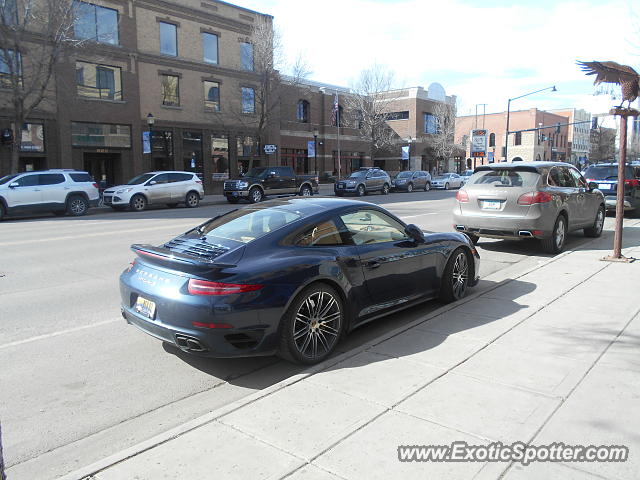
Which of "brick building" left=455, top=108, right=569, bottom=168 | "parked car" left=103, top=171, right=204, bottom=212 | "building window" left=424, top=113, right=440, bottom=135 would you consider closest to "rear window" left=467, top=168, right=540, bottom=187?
"parked car" left=103, top=171, right=204, bottom=212

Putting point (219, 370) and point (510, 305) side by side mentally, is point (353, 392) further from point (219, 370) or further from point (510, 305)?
point (510, 305)

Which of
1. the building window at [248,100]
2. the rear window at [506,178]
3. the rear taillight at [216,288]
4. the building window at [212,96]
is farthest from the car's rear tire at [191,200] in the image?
the rear taillight at [216,288]

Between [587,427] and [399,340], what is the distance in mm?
1902

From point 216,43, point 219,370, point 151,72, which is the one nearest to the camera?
point 219,370

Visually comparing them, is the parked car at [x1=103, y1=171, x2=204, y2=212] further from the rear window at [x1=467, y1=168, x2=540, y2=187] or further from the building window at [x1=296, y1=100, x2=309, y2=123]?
the building window at [x1=296, y1=100, x2=309, y2=123]

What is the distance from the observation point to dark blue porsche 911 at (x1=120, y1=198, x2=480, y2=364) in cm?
402

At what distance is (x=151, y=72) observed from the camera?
30.0 metres

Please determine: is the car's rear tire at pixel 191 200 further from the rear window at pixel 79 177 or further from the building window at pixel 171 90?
the building window at pixel 171 90

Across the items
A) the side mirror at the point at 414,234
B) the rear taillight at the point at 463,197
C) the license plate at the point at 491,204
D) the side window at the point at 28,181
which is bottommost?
the side mirror at the point at 414,234

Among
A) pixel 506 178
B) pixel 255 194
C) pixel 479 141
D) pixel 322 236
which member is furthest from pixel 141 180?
pixel 479 141

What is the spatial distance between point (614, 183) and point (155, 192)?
17720mm

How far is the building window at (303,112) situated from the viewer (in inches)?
1690

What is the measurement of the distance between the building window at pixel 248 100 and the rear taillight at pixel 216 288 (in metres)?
31.9

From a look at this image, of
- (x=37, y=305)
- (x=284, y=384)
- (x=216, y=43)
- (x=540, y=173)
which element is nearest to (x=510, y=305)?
(x=284, y=384)
